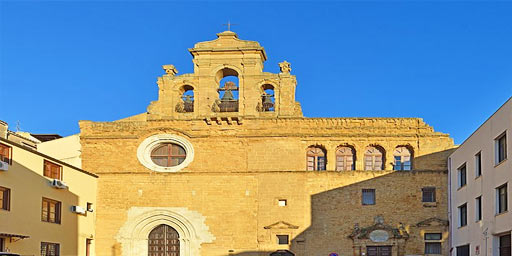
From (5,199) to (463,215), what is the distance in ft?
64.9

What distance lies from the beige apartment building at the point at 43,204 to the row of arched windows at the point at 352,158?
11107mm

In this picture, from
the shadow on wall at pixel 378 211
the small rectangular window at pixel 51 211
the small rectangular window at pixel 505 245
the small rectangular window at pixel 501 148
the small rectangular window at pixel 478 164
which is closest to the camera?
the small rectangular window at pixel 505 245

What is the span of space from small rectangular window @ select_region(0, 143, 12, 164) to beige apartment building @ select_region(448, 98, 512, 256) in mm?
18668

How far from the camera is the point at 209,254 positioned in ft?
122

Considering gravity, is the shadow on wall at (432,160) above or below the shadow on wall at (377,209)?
above

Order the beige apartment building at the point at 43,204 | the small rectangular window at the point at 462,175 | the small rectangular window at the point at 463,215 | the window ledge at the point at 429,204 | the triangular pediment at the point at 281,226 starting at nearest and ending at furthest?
the beige apartment building at the point at 43,204
the small rectangular window at the point at 463,215
the small rectangular window at the point at 462,175
the window ledge at the point at 429,204
the triangular pediment at the point at 281,226

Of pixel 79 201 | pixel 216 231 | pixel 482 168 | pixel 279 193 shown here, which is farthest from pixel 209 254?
pixel 482 168

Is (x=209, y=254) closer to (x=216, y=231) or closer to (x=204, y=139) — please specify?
(x=216, y=231)

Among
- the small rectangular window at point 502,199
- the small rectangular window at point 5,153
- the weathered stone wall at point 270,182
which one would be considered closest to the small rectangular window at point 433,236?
the weathered stone wall at point 270,182

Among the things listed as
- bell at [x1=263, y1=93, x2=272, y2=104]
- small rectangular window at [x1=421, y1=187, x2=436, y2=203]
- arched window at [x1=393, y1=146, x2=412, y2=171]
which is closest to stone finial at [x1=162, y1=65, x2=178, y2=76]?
bell at [x1=263, y1=93, x2=272, y2=104]

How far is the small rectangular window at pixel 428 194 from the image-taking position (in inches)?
1457

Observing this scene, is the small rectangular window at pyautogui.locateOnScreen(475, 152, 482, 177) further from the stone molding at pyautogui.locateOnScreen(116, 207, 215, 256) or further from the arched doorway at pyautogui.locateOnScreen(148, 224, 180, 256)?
the arched doorway at pyautogui.locateOnScreen(148, 224, 180, 256)

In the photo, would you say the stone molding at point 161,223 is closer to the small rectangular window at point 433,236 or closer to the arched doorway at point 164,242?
the arched doorway at point 164,242

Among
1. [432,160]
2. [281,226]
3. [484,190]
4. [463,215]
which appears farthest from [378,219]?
[484,190]
